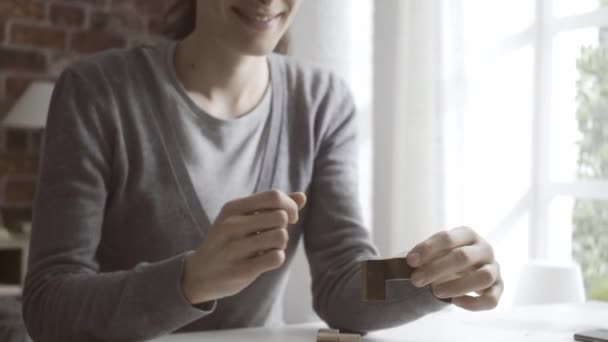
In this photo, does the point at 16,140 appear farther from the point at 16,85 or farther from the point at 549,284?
the point at 549,284

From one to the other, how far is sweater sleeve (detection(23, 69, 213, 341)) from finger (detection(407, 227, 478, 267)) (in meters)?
0.27

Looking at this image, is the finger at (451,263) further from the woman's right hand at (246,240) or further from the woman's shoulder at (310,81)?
the woman's shoulder at (310,81)

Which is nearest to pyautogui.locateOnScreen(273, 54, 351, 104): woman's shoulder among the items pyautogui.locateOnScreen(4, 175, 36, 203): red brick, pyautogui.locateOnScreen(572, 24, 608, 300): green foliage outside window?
pyautogui.locateOnScreen(572, 24, 608, 300): green foliage outside window

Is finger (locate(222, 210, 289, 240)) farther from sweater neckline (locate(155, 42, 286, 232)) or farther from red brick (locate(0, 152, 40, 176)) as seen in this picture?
red brick (locate(0, 152, 40, 176))

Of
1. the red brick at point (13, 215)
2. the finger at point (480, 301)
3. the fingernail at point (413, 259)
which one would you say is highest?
the fingernail at point (413, 259)

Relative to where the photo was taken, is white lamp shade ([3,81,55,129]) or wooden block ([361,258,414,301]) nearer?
wooden block ([361,258,414,301])

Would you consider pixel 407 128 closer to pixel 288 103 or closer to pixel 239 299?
pixel 288 103

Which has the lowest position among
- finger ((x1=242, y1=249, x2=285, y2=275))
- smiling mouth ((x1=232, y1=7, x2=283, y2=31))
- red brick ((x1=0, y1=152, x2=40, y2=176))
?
red brick ((x1=0, y1=152, x2=40, y2=176))

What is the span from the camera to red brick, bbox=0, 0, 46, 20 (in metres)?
3.31

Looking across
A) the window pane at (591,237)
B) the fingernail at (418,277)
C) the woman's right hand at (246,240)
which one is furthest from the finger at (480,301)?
the window pane at (591,237)

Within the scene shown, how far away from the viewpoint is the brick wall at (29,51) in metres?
3.34

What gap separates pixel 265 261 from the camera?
894 millimetres

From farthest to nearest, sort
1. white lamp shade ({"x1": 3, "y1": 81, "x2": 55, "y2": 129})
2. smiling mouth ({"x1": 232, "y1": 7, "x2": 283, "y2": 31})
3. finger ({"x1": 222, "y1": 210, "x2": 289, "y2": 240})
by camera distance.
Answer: white lamp shade ({"x1": 3, "y1": 81, "x2": 55, "y2": 129}), smiling mouth ({"x1": 232, "y1": 7, "x2": 283, "y2": 31}), finger ({"x1": 222, "y1": 210, "x2": 289, "y2": 240})

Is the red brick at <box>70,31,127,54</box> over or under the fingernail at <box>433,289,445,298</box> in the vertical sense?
over
